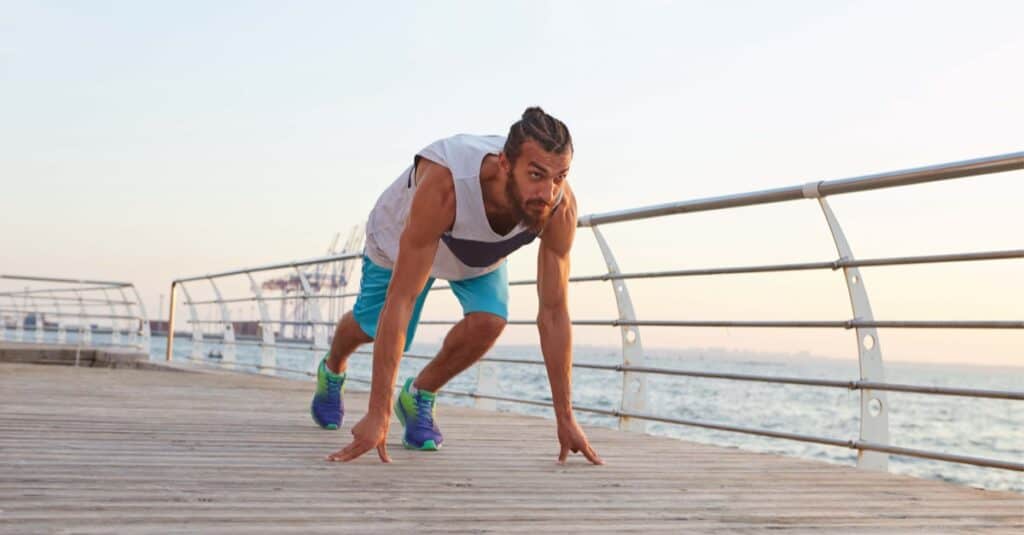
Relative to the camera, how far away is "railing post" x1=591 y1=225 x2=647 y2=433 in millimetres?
3875

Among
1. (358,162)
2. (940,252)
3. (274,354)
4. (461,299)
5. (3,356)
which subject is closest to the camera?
(940,252)

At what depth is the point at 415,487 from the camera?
2061 millimetres

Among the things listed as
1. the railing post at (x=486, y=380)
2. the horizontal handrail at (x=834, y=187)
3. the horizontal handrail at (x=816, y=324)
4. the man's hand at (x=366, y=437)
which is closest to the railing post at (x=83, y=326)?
the railing post at (x=486, y=380)

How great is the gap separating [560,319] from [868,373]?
0.90 metres

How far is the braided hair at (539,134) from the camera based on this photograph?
7.45 feet

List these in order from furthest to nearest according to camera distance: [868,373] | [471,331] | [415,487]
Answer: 1. [471,331]
2. [868,373]
3. [415,487]

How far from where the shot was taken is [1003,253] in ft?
8.43

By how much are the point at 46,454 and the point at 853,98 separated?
64.7ft

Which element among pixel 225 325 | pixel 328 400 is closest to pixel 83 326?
pixel 225 325

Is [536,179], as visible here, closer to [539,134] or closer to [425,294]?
[539,134]

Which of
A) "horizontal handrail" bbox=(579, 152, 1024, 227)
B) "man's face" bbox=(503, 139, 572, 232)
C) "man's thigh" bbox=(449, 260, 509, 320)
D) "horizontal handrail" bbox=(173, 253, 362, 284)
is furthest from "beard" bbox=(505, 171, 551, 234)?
"horizontal handrail" bbox=(173, 253, 362, 284)

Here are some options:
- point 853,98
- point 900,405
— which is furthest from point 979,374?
point 853,98

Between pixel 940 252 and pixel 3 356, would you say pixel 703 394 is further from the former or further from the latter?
pixel 940 252

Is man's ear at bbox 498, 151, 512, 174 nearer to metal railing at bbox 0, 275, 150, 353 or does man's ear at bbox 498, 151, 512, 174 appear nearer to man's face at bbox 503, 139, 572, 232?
man's face at bbox 503, 139, 572, 232
